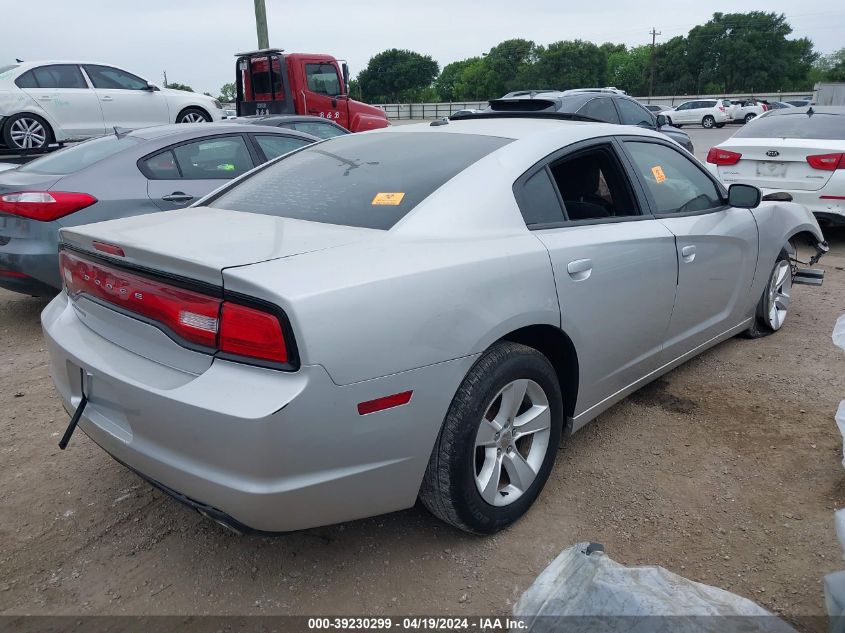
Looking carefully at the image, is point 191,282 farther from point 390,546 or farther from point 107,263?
point 390,546

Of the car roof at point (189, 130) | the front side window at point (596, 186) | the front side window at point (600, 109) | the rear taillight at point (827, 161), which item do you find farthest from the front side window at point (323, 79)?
the front side window at point (596, 186)

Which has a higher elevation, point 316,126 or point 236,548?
point 316,126

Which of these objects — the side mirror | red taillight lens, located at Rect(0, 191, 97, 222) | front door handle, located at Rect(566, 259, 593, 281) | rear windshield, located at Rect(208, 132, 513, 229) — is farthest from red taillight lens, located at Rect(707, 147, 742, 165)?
red taillight lens, located at Rect(0, 191, 97, 222)

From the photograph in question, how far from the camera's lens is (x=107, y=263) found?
7.61 feet

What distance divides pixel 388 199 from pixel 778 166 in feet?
19.4

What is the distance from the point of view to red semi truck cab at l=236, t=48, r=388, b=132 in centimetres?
1335

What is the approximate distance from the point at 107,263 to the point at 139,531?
1.03 metres

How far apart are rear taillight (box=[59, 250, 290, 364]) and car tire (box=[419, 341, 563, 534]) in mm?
663

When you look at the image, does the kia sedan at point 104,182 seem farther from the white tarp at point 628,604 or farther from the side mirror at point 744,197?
the white tarp at point 628,604

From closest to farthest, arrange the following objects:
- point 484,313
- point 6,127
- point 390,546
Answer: point 484,313, point 390,546, point 6,127

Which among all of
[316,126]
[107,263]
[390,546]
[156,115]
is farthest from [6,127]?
[390,546]

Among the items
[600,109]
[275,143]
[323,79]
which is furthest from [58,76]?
[600,109]

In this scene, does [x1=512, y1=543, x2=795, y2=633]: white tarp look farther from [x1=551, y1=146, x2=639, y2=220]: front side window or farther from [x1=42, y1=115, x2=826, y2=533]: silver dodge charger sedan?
[x1=551, y1=146, x2=639, y2=220]: front side window

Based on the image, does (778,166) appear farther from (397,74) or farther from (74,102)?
(397,74)
